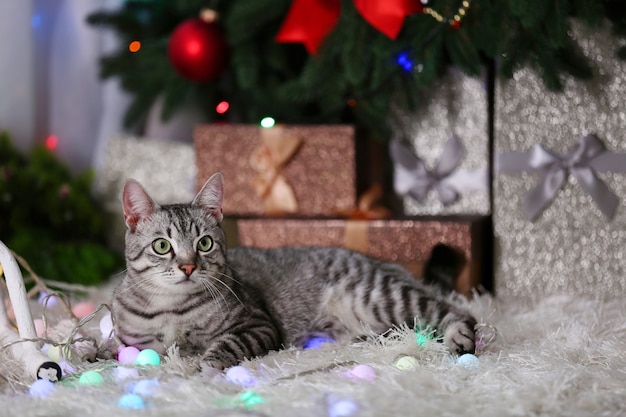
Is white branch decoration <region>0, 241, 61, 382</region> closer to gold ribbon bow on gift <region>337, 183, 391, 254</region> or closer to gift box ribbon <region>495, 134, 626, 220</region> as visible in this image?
gold ribbon bow on gift <region>337, 183, 391, 254</region>

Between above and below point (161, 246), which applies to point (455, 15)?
above

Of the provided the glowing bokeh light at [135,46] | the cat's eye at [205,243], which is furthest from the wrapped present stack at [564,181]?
the glowing bokeh light at [135,46]

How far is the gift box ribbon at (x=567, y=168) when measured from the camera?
6.55 ft

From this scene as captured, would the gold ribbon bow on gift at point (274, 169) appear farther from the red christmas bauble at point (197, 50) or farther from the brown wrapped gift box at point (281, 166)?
the red christmas bauble at point (197, 50)

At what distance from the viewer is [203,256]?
4.83ft

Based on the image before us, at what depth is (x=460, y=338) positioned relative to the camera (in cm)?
145

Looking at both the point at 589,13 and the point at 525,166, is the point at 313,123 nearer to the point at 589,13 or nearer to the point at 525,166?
the point at 525,166

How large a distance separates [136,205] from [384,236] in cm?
79

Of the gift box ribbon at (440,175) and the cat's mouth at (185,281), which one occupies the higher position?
the gift box ribbon at (440,175)

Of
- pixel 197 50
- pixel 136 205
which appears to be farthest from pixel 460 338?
pixel 197 50

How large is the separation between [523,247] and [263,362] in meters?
0.94

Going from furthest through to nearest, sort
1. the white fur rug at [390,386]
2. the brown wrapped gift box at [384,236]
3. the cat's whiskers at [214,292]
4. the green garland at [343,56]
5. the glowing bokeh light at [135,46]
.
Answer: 1. the glowing bokeh light at [135,46]
2. the brown wrapped gift box at [384,236]
3. the green garland at [343,56]
4. the cat's whiskers at [214,292]
5. the white fur rug at [390,386]

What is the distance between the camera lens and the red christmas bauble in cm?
224

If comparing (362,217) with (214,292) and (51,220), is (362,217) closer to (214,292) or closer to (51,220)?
(214,292)
